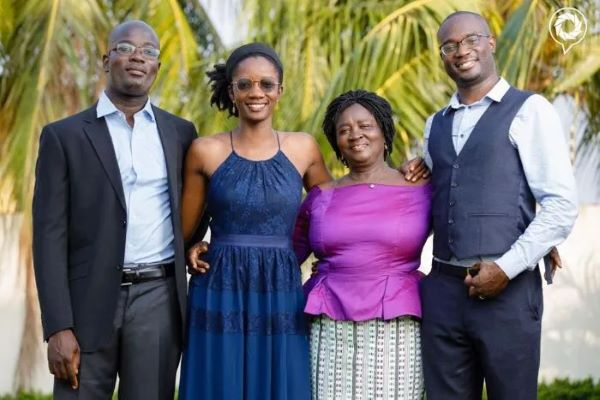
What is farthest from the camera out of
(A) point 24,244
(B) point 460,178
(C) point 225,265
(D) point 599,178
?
(D) point 599,178

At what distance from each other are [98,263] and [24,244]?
3.14 m

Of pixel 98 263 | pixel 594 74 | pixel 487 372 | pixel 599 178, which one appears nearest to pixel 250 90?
pixel 98 263

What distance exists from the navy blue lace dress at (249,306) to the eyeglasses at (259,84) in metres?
0.31

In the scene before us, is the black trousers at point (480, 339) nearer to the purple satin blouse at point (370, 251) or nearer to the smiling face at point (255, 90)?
the purple satin blouse at point (370, 251)

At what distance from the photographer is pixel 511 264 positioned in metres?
3.86

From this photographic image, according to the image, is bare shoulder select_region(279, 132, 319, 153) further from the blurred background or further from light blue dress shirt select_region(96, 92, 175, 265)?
the blurred background

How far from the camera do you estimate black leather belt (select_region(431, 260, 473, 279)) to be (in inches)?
159

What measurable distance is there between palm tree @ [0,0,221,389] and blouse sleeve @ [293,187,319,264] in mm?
2514

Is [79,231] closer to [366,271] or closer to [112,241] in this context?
[112,241]

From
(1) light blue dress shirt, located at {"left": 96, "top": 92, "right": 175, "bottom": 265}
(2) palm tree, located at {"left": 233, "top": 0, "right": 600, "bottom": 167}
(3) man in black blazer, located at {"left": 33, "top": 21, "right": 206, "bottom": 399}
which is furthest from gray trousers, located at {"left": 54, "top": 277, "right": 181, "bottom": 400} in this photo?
(2) palm tree, located at {"left": 233, "top": 0, "right": 600, "bottom": 167}

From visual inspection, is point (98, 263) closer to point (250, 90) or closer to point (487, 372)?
point (250, 90)

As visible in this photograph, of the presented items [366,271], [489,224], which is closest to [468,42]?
[489,224]

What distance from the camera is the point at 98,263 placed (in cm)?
407

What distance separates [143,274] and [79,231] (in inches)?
11.6
